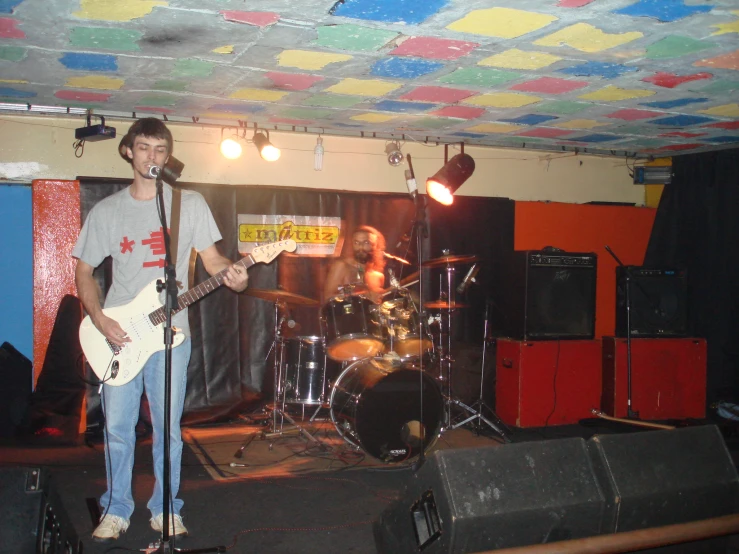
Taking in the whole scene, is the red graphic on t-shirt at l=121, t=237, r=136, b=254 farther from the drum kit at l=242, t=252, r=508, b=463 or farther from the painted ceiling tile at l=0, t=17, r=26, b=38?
the drum kit at l=242, t=252, r=508, b=463

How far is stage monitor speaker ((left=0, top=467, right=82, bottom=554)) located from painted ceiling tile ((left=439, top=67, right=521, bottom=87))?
3469mm

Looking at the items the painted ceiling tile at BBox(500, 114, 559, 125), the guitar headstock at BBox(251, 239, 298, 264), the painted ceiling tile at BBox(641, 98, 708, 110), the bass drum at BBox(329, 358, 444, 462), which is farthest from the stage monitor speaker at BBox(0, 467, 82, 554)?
the painted ceiling tile at BBox(641, 98, 708, 110)

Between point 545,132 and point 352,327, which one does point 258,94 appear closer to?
point 352,327

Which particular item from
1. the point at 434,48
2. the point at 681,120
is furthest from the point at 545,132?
the point at 434,48

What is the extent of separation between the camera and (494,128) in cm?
623

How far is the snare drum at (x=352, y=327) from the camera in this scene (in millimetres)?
4945

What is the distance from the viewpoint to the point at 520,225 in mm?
7340

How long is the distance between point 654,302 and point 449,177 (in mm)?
2517

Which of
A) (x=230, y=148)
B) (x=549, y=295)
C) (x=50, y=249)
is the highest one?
(x=230, y=148)

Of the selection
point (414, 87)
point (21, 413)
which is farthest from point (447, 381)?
point (21, 413)

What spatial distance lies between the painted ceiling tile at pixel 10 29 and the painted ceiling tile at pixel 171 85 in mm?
1124

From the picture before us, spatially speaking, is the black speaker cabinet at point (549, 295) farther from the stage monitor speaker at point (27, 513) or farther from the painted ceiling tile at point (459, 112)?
the stage monitor speaker at point (27, 513)

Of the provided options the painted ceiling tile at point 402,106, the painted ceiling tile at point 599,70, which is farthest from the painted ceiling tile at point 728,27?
the painted ceiling tile at point 402,106

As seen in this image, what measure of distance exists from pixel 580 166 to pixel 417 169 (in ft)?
7.10
